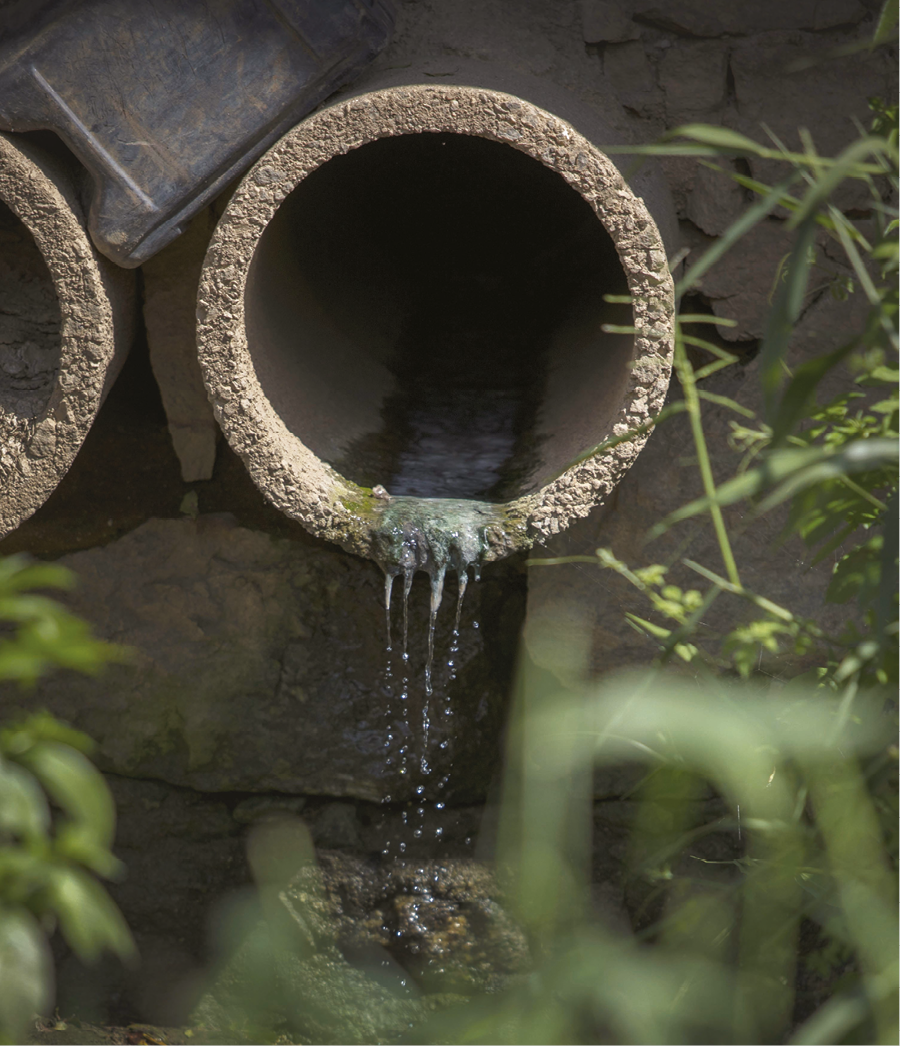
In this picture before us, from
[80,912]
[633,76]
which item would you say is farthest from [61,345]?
[80,912]

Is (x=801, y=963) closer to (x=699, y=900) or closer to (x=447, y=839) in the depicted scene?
(x=447, y=839)

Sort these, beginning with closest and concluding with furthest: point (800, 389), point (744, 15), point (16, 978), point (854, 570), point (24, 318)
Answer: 1. point (16, 978)
2. point (800, 389)
3. point (854, 570)
4. point (744, 15)
5. point (24, 318)

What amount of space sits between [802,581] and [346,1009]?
1458 mm

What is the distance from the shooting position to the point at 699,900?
0.96 metres

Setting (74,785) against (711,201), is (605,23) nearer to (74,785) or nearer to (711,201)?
(711,201)

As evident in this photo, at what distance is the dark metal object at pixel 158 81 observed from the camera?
1.74 m

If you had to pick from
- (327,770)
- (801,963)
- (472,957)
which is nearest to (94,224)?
(327,770)

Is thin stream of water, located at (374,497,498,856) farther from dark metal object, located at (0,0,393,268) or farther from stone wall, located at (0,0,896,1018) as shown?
dark metal object, located at (0,0,393,268)

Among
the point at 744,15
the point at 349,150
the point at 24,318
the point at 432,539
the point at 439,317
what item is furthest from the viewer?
the point at 439,317

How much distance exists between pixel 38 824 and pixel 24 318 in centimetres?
178

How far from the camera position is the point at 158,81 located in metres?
1.78

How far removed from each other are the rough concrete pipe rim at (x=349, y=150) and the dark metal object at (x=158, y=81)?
0.19 metres

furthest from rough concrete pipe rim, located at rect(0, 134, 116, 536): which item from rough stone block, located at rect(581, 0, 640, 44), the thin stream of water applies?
rough stone block, located at rect(581, 0, 640, 44)

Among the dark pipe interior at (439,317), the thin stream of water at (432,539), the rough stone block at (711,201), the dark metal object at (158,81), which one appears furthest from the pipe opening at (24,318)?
the rough stone block at (711,201)
